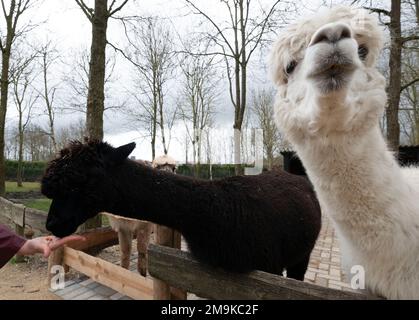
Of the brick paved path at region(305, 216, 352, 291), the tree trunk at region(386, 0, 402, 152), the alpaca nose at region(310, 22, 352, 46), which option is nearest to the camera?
the alpaca nose at region(310, 22, 352, 46)

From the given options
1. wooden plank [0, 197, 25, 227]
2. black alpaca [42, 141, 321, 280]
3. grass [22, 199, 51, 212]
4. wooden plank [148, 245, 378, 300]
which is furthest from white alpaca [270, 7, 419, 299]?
grass [22, 199, 51, 212]

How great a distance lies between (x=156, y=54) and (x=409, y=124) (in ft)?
54.4

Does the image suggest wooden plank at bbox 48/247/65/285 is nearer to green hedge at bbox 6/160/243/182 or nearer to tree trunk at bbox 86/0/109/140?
tree trunk at bbox 86/0/109/140

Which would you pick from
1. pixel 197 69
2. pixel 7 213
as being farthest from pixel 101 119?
pixel 197 69

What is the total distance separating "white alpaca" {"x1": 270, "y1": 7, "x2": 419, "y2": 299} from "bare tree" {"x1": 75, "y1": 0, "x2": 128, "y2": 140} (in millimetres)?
4712

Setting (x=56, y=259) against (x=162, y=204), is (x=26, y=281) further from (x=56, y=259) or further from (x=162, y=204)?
(x=162, y=204)

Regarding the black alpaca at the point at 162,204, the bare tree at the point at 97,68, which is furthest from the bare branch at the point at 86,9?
the black alpaca at the point at 162,204

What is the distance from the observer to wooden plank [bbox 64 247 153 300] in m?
3.11

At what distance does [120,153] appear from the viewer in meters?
1.89

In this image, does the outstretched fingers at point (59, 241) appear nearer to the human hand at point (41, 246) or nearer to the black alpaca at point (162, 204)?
the human hand at point (41, 246)
